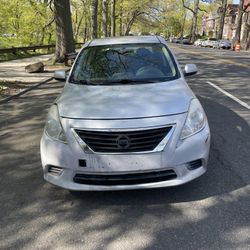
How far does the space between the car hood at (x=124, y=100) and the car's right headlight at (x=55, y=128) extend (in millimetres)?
91

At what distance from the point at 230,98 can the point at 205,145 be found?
6314mm

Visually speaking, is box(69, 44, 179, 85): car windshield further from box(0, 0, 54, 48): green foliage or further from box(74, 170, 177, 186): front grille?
box(0, 0, 54, 48): green foliage

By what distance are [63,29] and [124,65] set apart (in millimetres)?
15305

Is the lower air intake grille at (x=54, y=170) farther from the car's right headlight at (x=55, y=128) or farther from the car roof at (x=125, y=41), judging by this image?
the car roof at (x=125, y=41)

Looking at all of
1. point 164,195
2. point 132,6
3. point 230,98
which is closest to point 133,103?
point 164,195

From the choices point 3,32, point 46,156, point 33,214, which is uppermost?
point 46,156

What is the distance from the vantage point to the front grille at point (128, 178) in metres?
3.82

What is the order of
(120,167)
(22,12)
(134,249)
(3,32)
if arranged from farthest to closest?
(3,32) → (22,12) → (120,167) → (134,249)

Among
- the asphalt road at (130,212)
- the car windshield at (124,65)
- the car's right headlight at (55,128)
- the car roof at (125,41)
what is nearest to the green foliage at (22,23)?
the car roof at (125,41)

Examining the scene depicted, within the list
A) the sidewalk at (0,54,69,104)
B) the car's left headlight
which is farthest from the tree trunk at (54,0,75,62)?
the car's left headlight

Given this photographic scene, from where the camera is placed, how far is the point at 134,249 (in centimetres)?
322

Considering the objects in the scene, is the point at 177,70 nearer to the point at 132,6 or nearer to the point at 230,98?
the point at 230,98

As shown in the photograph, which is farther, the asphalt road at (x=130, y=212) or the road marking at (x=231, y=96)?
the road marking at (x=231, y=96)

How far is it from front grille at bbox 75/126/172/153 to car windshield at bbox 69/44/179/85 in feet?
4.67
